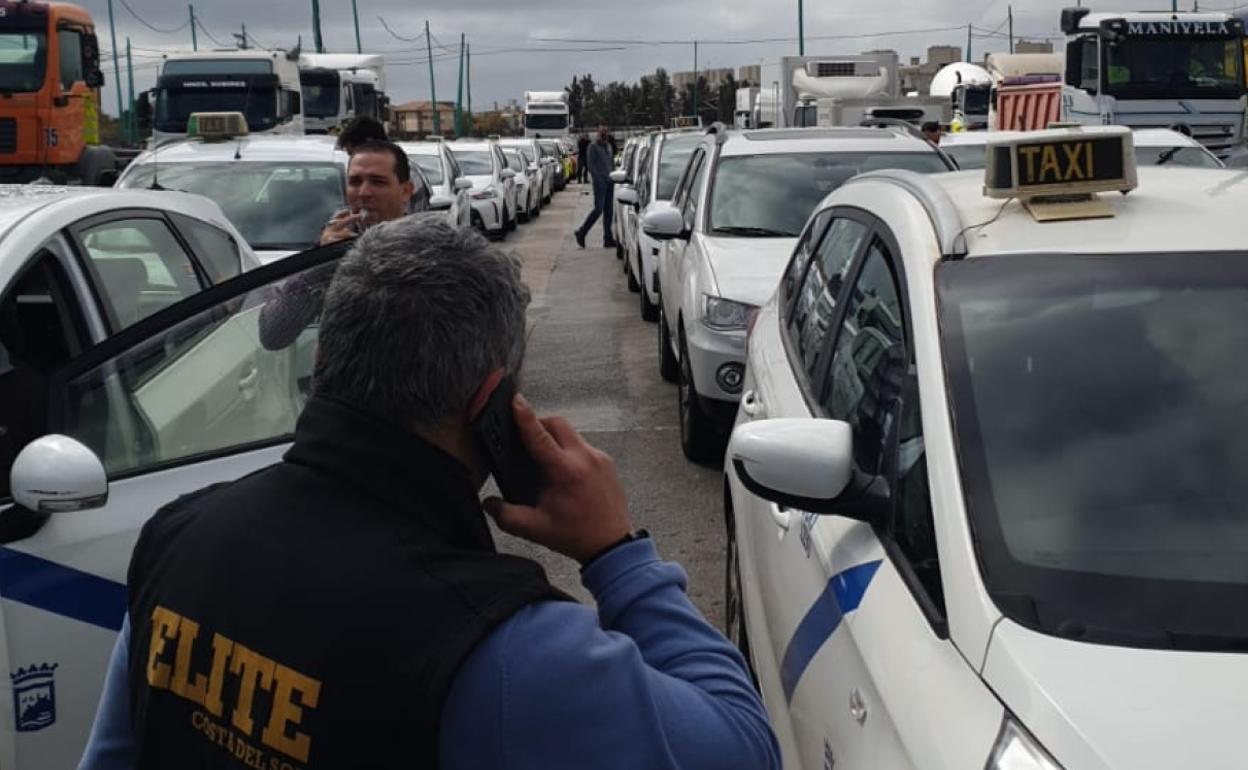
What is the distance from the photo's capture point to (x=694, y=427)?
6.96 meters

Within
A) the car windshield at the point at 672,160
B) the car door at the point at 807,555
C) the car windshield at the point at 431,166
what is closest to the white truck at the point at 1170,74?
the car windshield at the point at 672,160

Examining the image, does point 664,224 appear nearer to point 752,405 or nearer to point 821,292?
point 752,405

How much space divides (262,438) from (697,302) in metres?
3.91

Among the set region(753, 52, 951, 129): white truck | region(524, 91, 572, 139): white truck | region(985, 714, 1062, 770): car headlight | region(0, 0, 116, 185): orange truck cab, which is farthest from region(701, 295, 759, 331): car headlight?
region(524, 91, 572, 139): white truck

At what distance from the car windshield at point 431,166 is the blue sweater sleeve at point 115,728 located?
44.8 ft

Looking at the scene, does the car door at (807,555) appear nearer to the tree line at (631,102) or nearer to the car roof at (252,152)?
the car roof at (252,152)

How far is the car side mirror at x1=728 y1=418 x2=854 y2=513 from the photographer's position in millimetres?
2434

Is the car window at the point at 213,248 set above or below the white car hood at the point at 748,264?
above

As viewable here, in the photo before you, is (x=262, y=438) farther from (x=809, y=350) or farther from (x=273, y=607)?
(x=273, y=607)

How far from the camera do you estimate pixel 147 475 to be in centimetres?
310

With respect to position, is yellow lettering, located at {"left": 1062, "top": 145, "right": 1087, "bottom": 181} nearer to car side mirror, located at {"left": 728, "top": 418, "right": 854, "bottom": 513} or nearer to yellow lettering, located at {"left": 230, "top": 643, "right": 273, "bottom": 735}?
car side mirror, located at {"left": 728, "top": 418, "right": 854, "bottom": 513}

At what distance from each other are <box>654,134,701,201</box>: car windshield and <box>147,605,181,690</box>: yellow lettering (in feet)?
39.5

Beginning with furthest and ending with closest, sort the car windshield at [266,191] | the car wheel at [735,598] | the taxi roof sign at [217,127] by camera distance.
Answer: the taxi roof sign at [217,127] → the car windshield at [266,191] → the car wheel at [735,598]

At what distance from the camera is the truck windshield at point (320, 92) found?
2764cm
